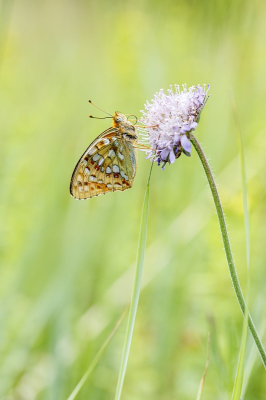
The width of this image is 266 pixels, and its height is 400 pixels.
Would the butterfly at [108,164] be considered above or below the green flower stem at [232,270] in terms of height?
above

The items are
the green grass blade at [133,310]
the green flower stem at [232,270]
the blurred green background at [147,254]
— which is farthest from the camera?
the blurred green background at [147,254]

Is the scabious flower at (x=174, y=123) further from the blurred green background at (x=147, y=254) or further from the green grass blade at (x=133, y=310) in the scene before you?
the blurred green background at (x=147, y=254)

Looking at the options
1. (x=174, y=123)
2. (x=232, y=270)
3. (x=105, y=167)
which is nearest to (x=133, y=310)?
(x=232, y=270)

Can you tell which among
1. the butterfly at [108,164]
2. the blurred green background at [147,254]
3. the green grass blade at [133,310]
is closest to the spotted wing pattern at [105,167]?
the butterfly at [108,164]

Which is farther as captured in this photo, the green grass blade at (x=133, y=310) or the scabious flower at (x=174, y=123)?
the scabious flower at (x=174, y=123)

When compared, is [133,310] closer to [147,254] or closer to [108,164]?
[108,164]

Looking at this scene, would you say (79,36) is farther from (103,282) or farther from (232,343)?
(232,343)

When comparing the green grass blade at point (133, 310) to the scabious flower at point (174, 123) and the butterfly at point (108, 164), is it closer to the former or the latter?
the scabious flower at point (174, 123)

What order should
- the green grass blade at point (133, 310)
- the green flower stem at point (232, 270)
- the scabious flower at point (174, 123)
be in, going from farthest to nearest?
the scabious flower at point (174, 123) → the green grass blade at point (133, 310) → the green flower stem at point (232, 270)

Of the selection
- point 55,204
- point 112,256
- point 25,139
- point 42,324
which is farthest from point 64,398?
point 25,139

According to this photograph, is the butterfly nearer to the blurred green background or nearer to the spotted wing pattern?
the spotted wing pattern
